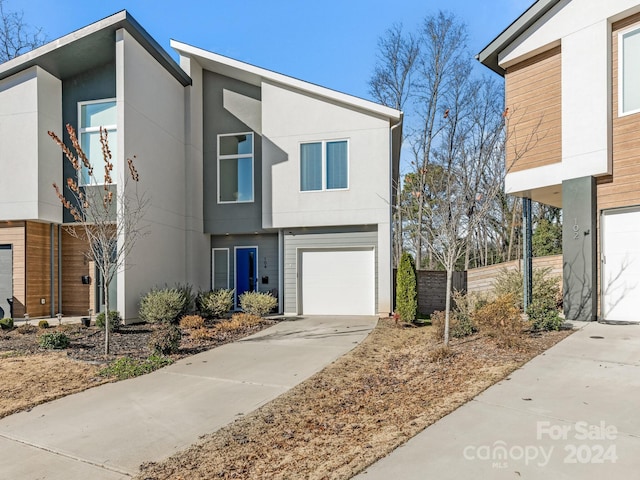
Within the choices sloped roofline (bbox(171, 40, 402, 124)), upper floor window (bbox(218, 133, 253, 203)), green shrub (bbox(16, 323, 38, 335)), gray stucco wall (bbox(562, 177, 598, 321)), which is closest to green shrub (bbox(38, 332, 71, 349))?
green shrub (bbox(16, 323, 38, 335))

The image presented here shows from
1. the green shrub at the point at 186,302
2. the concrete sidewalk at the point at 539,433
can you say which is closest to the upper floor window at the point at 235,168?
the green shrub at the point at 186,302

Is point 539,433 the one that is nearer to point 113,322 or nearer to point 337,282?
point 113,322

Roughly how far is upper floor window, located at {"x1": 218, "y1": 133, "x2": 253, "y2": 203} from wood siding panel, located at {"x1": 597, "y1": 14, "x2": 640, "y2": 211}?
9553 mm

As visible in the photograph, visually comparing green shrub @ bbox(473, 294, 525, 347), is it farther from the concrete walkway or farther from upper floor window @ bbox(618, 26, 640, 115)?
upper floor window @ bbox(618, 26, 640, 115)

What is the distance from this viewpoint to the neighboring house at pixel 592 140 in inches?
324

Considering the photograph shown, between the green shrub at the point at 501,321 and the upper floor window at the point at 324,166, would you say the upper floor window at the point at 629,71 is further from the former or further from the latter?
the upper floor window at the point at 324,166

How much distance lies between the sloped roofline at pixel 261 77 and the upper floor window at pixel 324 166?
1197 millimetres

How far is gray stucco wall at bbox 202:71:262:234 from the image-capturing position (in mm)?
13703

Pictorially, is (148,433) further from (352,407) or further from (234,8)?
(234,8)

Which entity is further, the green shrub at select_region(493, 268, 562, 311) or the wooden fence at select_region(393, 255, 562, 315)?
the wooden fence at select_region(393, 255, 562, 315)

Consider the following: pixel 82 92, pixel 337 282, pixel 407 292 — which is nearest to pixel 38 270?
pixel 82 92

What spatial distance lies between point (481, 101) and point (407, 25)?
228 inches

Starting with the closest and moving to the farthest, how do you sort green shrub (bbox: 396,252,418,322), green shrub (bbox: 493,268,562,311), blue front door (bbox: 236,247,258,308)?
green shrub (bbox: 493,268,562,311), green shrub (bbox: 396,252,418,322), blue front door (bbox: 236,247,258,308)

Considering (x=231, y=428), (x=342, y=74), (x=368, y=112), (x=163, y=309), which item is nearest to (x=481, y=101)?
(x=342, y=74)
